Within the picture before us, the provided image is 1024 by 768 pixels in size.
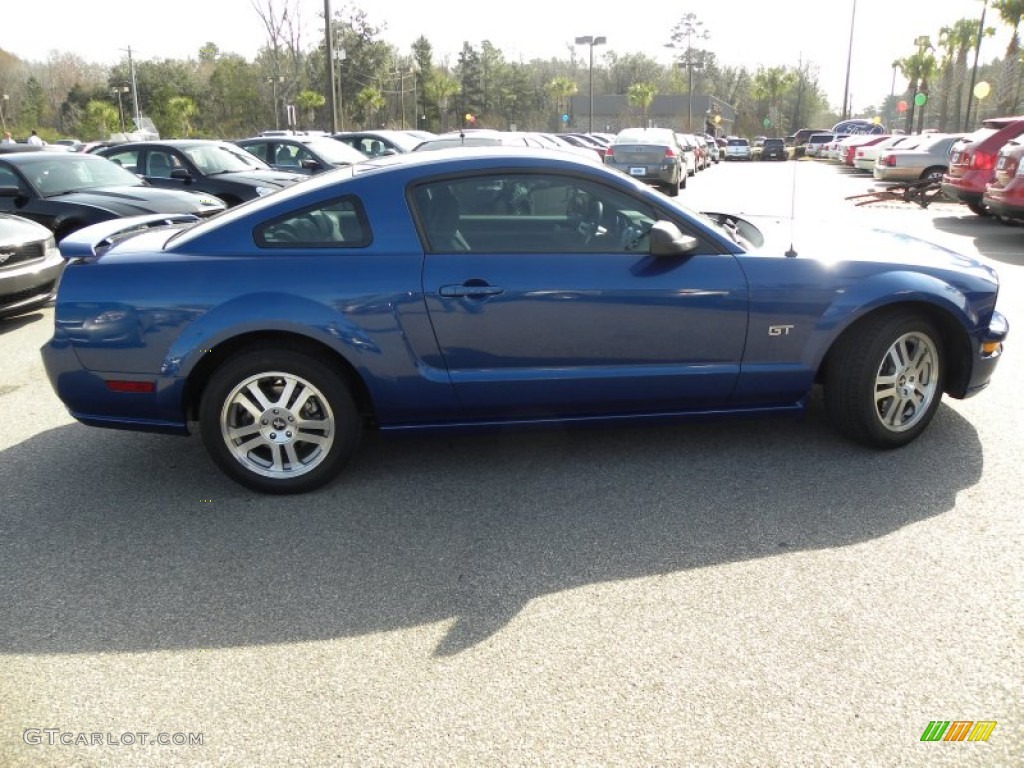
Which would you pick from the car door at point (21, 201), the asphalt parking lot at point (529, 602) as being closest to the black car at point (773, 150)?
the car door at point (21, 201)

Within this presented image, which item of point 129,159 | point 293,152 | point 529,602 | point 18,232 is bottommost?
point 529,602

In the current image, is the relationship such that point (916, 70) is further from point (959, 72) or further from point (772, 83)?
point (772, 83)

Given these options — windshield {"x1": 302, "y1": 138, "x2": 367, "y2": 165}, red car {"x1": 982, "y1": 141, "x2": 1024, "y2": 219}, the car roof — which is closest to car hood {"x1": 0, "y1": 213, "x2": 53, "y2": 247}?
the car roof

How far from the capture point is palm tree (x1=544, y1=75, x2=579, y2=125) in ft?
275

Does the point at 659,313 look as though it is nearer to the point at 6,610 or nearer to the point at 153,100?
the point at 6,610

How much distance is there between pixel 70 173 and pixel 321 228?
734 cm

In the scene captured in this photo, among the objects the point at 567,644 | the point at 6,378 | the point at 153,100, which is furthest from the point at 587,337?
the point at 153,100

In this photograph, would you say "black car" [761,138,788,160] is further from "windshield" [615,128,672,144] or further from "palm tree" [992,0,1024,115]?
"windshield" [615,128,672,144]

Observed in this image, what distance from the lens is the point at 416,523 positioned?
11.9 feet

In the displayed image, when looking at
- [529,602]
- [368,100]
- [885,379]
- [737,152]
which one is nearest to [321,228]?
[529,602]

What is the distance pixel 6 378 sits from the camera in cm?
586

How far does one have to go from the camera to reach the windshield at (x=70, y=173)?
9.30m

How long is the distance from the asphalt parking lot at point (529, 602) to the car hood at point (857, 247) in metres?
0.91

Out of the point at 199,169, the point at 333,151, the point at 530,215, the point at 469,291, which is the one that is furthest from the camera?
the point at 333,151
